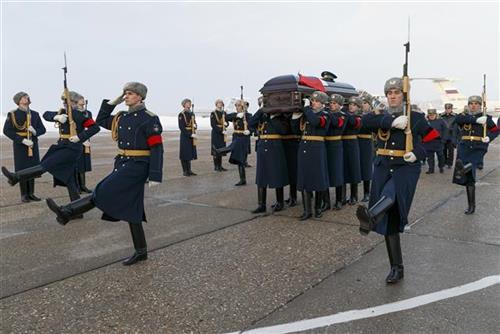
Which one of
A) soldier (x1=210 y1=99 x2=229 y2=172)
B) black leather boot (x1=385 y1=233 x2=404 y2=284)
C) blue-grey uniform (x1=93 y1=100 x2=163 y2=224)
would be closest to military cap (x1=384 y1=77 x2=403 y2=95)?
black leather boot (x1=385 y1=233 x2=404 y2=284)

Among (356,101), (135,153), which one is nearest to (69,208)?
(135,153)

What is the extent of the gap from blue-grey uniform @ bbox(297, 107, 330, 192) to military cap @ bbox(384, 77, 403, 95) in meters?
2.09

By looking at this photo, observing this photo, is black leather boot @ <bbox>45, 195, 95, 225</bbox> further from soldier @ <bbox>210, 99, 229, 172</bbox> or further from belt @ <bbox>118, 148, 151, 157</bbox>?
soldier @ <bbox>210, 99, 229, 172</bbox>

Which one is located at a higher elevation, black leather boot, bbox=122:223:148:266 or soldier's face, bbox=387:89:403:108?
soldier's face, bbox=387:89:403:108

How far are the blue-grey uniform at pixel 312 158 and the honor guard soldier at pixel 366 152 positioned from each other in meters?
2.03

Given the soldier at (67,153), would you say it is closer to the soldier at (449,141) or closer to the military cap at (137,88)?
the military cap at (137,88)

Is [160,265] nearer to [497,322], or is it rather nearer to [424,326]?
[424,326]

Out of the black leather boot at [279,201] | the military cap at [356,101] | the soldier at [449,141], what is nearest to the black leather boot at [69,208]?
the black leather boot at [279,201]

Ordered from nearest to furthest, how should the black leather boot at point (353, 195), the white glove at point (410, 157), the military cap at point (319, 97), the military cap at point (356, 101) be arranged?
the white glove at point (410, 157), the military cap at point (319, 97), the black leather boot at point (353, 195), the military cap at point (356, 101)

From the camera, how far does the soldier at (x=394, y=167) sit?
13.9 ft

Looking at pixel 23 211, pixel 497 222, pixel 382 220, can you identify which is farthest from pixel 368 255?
pixel 23 211

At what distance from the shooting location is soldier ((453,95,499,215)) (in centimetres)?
689

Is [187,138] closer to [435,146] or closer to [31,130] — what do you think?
[31,130]

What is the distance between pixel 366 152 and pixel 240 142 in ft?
10.1
